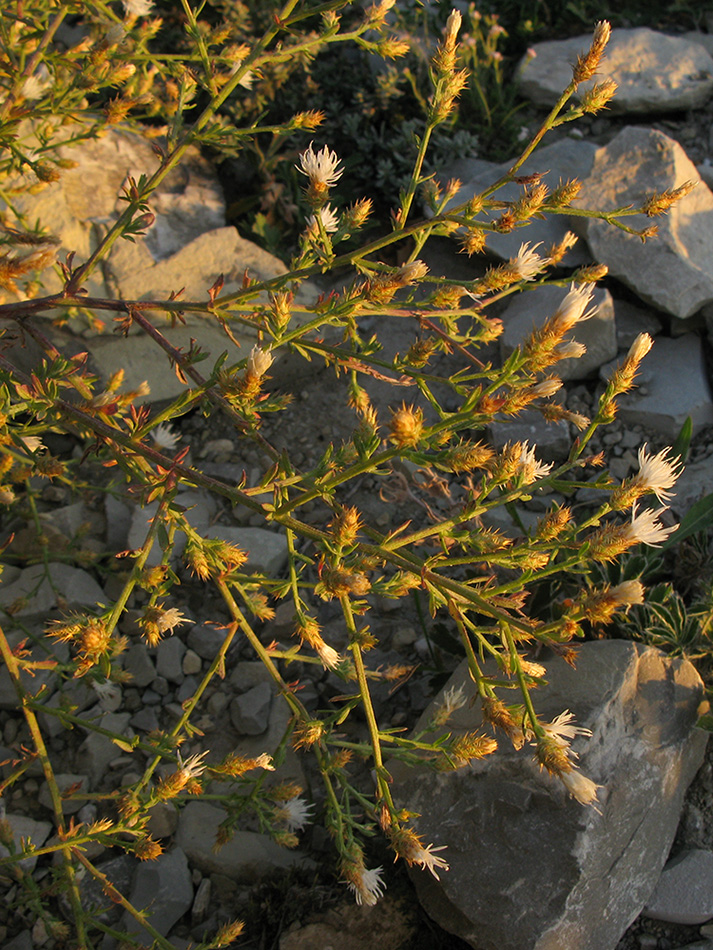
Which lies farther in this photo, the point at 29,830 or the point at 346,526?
the point at 29,830

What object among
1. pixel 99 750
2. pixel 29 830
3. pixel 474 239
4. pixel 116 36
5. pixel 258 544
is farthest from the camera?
pixel 258 544

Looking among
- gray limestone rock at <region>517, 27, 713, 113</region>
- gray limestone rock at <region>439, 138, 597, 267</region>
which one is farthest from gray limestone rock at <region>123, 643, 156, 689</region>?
gray limestone rock at <region>517, 27, 713, 113</region>

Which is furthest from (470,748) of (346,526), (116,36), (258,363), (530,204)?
(116,36)

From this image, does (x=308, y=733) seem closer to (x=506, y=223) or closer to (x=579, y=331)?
(x=506, y=223)

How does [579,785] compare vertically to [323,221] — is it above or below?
below

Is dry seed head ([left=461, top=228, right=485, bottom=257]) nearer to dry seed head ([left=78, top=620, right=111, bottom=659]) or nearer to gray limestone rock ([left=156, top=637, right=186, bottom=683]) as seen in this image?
dry seed head ([left=78, top=620, right=111, bottom=659])

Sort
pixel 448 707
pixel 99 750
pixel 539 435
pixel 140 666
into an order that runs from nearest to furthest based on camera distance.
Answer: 1. pixel 448 707
2. pixel 99 750
3. pixel 140 666
4. pixel 539 435

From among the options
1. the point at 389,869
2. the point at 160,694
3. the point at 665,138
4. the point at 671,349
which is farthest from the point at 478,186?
the point at 389,869
